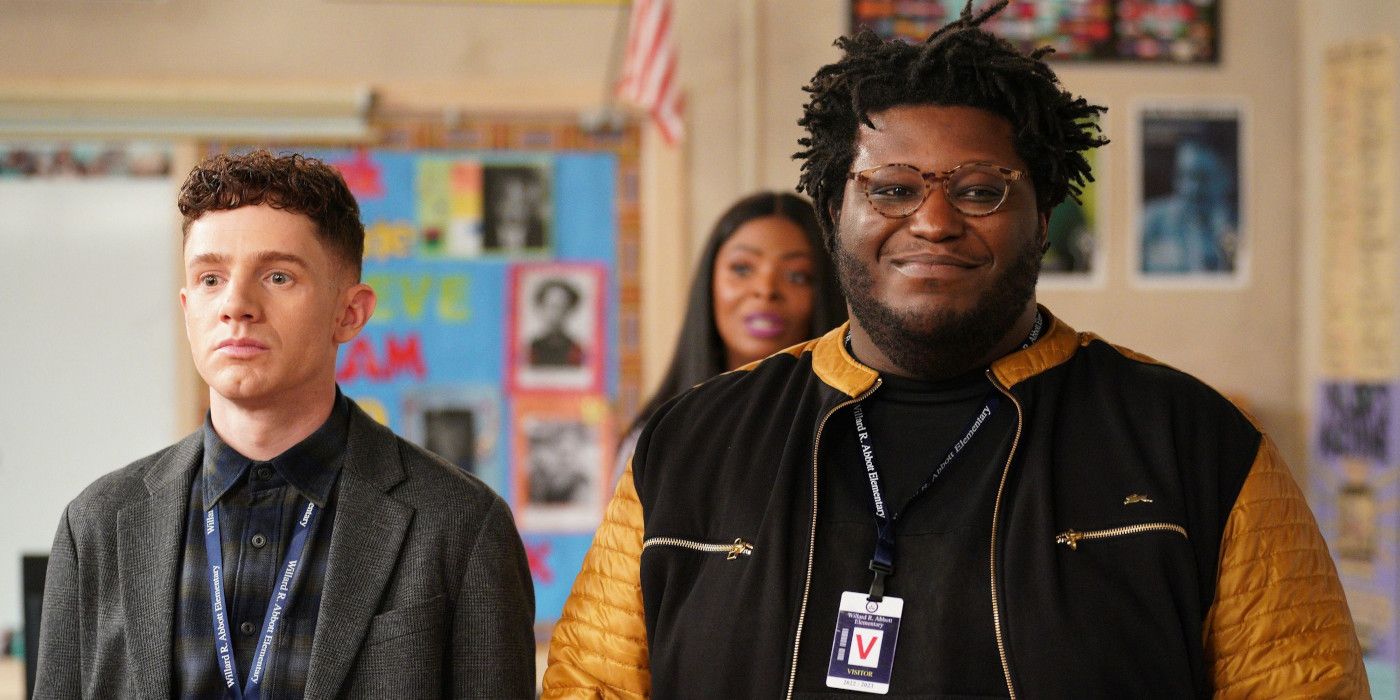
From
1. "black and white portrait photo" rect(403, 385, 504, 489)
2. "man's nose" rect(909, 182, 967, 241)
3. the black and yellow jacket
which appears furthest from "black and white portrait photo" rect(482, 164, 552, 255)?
"man's nose" rect(909, 182, 967, 241)

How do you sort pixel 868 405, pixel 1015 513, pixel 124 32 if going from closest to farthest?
pixel 1015 513
pixel 868 405
pixel 124 32

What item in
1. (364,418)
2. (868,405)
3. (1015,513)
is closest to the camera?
(1015,513)

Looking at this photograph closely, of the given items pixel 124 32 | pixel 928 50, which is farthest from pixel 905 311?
pixel 124 32

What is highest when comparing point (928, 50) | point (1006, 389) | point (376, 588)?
point (928, 50)

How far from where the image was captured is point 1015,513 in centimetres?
127

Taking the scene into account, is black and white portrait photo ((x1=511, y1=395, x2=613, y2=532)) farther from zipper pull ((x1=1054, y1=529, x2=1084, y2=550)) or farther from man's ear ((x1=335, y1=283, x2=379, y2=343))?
zipper pull ((x1=1054, y1=529, x2=1084, y2=550))

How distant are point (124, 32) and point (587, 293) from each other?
1.45 metres

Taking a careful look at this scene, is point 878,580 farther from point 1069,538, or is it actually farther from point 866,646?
point 1069,538

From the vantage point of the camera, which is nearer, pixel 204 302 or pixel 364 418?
pixel 204 302

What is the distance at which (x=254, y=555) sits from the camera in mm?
1424

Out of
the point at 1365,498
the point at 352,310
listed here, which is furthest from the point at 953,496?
the point at 1365,498

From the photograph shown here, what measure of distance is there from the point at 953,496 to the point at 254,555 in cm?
75

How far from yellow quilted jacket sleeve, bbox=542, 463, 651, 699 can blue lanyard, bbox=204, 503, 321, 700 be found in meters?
0.30

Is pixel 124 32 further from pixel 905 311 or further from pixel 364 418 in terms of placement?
pixel 905 311
